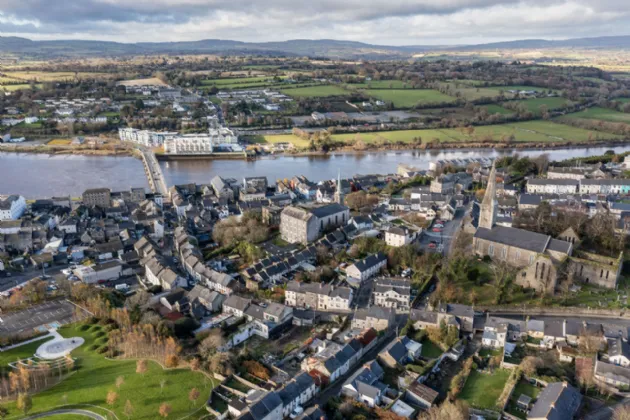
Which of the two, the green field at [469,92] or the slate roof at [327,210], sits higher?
the green field at [469,92]

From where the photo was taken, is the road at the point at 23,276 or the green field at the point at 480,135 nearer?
the road at the point at 23,276

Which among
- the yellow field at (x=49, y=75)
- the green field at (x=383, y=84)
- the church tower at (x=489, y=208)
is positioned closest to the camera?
the church tower at (x=489, y=208)

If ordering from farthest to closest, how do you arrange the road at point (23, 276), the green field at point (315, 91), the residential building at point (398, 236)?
the green field at point (315, 91) < the residential building at point (398, 236) < the road at point (23, 276)

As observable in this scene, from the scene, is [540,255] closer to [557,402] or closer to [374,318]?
[374,318]

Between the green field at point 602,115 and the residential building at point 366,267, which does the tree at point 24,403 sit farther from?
the green field at point 602,115

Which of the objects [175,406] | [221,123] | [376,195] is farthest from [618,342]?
[221,123]

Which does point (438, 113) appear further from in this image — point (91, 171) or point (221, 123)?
point (91, 171)

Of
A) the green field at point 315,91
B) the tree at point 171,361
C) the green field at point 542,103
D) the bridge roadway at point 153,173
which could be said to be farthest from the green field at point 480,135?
the tree at point 171,361

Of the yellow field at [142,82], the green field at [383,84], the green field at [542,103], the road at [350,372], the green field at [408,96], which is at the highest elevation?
the yellow field at [142,82]
